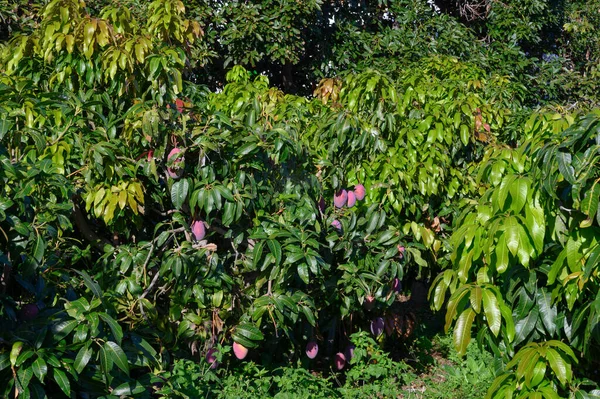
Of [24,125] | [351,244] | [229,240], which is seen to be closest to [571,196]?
[351,244]

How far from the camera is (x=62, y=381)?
2.22m

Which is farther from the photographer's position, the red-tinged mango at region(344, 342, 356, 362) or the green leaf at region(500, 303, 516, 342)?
the red-tinged mango at region(344, 342, 356, 362)

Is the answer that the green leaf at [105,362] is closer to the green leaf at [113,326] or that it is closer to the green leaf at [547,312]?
the green leaf at [113,326]

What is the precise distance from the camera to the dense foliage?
2523 millimetres

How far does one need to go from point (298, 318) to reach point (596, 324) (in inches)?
78.4

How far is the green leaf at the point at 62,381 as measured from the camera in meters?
2.21

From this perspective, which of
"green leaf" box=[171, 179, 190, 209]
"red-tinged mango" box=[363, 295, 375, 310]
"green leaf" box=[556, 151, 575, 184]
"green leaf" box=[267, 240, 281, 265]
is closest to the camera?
"green leaf" box=[556, 151, 575, 184]

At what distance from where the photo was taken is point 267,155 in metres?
4.22

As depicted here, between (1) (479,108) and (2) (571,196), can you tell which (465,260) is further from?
(1) (479,108)

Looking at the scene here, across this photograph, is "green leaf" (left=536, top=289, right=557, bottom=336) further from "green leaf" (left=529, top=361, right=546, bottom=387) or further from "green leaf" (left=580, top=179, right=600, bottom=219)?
"green leaf" (left=580, top=179, right=600, bottom=219)

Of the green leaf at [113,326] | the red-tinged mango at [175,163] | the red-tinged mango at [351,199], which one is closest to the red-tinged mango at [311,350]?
the red-tinged mango at [351,199]

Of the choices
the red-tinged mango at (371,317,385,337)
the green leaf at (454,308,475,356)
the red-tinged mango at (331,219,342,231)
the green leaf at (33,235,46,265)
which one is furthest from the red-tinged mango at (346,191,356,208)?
the green leaf at (33,235,46,265)

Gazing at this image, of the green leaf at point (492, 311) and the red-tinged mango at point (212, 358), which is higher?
the green leaf at point (492, 311)

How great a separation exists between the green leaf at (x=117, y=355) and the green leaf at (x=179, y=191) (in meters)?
1.57
